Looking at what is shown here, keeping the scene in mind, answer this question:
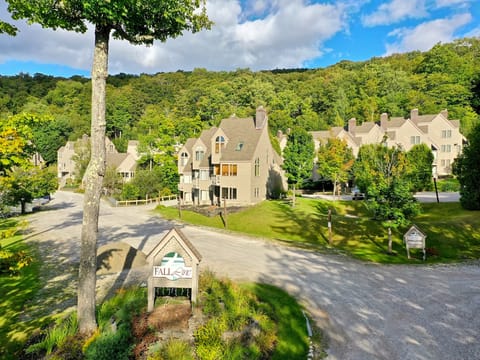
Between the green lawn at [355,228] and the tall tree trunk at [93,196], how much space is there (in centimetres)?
1625

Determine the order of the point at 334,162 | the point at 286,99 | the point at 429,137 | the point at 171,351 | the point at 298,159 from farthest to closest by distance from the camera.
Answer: the point at 286,99
the point at 429,137
the point at 334,162
the point at 298,159
the point at 171,351

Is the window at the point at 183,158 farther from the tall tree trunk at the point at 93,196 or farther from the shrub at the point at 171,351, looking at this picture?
the shrub at the point at 171,351

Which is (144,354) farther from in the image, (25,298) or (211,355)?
(25,298)

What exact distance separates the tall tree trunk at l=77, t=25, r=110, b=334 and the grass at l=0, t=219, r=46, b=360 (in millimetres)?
1688

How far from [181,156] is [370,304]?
144ft

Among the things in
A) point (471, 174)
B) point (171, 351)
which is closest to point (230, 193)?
point (471, 174)

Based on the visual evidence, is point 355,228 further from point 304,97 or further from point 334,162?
point 304,97

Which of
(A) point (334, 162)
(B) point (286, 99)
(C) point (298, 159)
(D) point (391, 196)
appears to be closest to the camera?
(D) point (391, 196)

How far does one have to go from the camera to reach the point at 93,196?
9.12 meters

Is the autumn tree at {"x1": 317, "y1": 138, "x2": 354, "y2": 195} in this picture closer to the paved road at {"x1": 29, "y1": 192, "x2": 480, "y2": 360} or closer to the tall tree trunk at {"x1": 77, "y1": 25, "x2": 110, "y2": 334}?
the paved road at {"x1": 29, "y1": 192, "x2": 480, "y2": 360}

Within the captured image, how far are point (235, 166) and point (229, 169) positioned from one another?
1083mm

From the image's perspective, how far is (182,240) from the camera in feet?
35.5

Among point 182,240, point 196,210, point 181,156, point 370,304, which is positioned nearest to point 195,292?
point 182,240

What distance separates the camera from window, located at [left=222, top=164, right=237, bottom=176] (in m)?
40.8
